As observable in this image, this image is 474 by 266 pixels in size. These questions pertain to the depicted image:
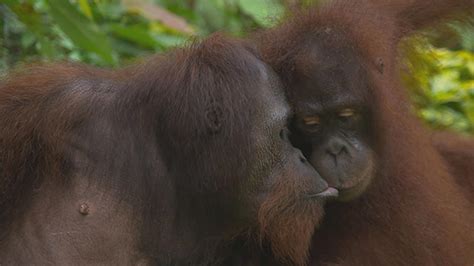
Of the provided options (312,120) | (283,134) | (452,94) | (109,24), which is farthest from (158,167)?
(452,94)

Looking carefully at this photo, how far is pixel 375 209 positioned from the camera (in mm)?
3982

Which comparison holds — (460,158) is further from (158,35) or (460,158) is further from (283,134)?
(158,35)

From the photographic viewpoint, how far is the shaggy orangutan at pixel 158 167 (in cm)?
359

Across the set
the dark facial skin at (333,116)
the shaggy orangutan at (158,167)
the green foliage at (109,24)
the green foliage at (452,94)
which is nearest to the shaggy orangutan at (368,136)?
the dark facial skin at (333,116)

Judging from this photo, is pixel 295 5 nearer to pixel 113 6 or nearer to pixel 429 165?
pixel 429 165

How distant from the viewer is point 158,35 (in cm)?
598

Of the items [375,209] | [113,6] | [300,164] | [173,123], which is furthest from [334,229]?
[113,6]

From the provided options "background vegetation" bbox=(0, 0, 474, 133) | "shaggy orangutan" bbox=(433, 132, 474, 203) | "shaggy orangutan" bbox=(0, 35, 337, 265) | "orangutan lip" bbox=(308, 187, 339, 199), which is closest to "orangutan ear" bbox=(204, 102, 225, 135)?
"shaggy orangutan" bbox=(0, 35, 337, 265)

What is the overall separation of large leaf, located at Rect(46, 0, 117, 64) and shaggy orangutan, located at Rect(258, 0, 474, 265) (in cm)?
99

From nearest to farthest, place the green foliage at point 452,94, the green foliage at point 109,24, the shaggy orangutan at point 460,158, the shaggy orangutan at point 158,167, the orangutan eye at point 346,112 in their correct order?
the shaggy orangutan at point 158,167 < the orangutan eye at point 346,112 < the green foliage at point 109,24 < the shaggy orangutan at point 460,158 < the green foliage at point 452,94

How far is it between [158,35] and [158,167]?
2386mm

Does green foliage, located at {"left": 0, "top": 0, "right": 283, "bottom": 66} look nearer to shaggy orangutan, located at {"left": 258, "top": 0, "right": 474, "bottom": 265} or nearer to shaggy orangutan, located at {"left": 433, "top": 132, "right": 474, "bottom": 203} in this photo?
shaggy orangutan, located at {"left": 258, "top": 0, "right": 474, "bottom": 265}

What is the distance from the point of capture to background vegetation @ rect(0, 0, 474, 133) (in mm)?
4496

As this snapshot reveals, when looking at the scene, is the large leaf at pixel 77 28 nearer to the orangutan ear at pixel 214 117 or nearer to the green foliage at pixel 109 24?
the green foliage at pixel 109 24
